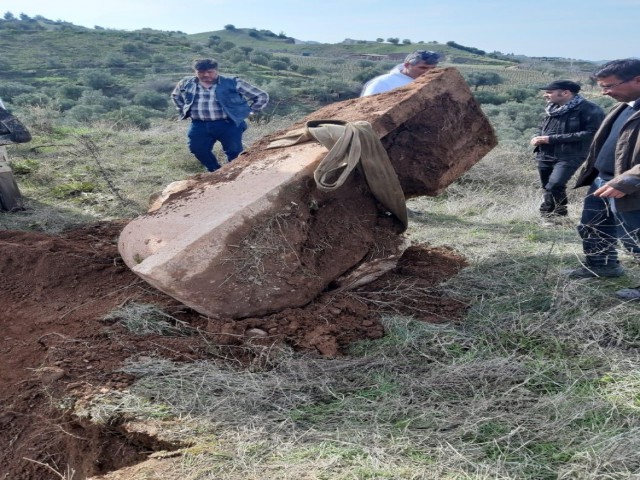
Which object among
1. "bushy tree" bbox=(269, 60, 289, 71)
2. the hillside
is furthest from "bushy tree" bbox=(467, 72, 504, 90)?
"bushy tree" bbox=(269, 60, 289, 71)

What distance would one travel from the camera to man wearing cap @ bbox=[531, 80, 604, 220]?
5289 mm

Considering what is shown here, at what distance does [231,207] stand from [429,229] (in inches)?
106

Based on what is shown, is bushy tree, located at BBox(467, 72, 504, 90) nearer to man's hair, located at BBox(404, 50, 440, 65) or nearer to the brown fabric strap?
man's hair, located at BBox(404, 50, 440, 65)

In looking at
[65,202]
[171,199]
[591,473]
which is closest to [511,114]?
[65,202]

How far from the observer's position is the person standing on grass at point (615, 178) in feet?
10.8

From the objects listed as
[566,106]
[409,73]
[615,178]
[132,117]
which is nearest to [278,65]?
[132,117]

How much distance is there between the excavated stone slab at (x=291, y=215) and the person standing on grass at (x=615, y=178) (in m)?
1.09

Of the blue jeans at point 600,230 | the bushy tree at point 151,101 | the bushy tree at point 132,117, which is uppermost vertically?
the blue jeans at point 600,230

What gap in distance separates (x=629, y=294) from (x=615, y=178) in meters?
0.75

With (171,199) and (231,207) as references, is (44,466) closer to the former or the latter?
(231,207)

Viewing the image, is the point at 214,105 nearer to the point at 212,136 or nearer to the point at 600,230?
the point at 212,136

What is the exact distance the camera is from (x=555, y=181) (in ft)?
18.3

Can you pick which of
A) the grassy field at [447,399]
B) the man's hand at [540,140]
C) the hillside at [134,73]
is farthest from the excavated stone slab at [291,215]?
the hillside at [134,73]

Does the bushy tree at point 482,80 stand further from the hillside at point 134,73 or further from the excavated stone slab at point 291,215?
the excavated stone slab at point 291,215
